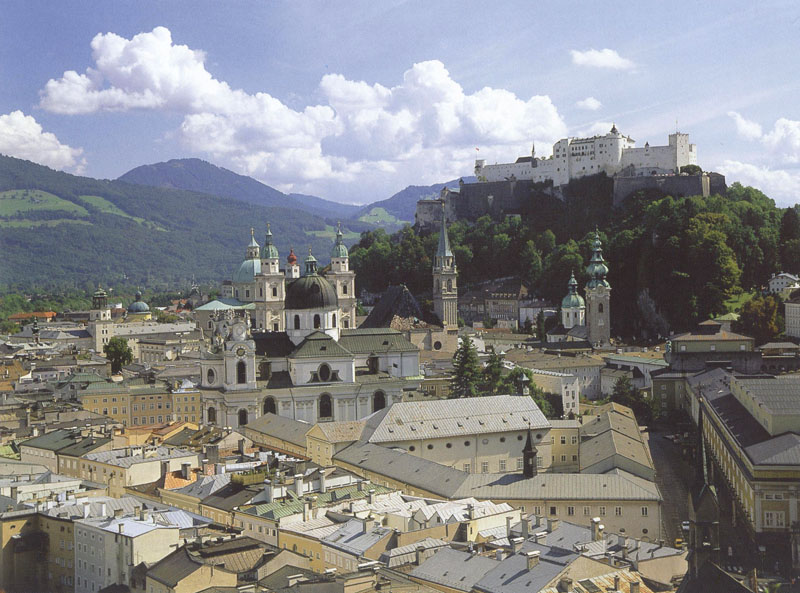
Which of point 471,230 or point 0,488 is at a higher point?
point 471,230

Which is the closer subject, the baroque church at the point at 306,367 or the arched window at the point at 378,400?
the baroque church at the point at 306,367

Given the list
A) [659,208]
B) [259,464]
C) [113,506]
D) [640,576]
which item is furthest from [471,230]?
[640,576]

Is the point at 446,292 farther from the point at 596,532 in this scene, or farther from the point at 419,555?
the point at 419,555

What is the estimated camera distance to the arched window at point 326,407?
59.2 m

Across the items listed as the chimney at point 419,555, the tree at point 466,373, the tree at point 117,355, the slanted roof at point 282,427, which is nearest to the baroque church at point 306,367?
the slanted roof at point 282,427

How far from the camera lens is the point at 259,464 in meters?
44.3

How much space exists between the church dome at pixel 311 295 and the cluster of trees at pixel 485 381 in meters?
7.70

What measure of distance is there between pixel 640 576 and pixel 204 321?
8695cm

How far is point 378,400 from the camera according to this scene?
60.6 metres

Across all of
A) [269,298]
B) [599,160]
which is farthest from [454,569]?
[599,160]

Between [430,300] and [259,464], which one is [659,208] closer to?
[430,300]

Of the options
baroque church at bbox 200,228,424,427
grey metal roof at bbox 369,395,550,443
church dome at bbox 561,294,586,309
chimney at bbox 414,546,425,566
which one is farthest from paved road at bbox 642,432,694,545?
church dome at bbox 561,294,586,309

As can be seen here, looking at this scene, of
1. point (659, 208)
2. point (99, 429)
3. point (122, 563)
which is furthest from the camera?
point (659, 208)

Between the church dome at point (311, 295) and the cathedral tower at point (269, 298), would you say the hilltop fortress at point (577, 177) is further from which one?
the church dome at point (311, 295)
